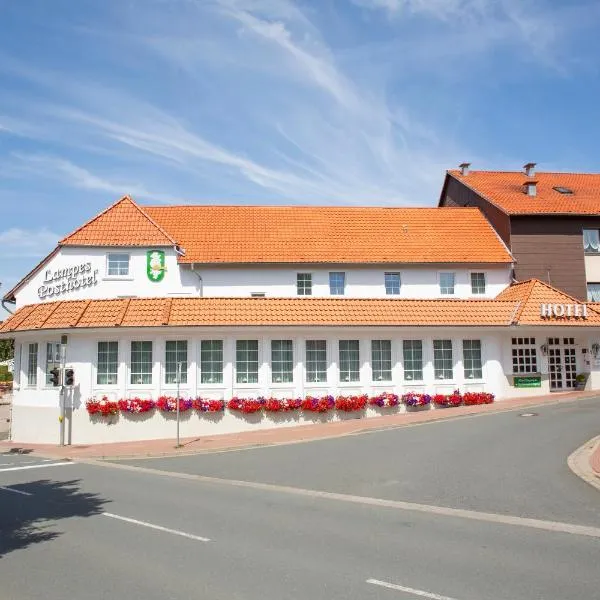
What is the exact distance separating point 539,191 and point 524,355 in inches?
470

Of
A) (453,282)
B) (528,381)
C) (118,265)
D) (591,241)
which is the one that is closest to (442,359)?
(528,381)

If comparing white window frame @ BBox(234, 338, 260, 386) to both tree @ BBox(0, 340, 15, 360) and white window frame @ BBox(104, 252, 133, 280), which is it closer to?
white window frame @ BBox(104, 252, 133, 280)

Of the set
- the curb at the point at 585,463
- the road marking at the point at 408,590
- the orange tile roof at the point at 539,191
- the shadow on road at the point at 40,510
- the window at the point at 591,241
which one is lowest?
the shadow on road at the point at 40,510

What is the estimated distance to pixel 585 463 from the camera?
12961mm

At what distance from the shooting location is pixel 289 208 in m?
33.8

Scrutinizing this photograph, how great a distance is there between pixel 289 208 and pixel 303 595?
28.8 m

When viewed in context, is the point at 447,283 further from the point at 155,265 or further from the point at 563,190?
the point at 155,265

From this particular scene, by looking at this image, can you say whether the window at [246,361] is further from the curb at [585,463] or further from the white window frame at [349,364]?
the curb at [585,463]

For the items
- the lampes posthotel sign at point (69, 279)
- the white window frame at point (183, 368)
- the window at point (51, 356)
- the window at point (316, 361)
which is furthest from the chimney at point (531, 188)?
the window at point (51, 356)

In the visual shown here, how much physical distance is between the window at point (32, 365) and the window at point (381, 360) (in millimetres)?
13573

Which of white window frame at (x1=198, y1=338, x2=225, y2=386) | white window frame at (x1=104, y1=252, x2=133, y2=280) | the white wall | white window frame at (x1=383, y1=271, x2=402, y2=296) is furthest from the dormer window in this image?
white window frame at (x1=104, y1=252, x2=133, y2=280)

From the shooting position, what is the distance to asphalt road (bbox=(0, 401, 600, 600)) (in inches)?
257

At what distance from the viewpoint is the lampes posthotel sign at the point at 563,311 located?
25.2 m

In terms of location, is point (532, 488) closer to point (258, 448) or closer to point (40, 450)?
point (258, 448)
